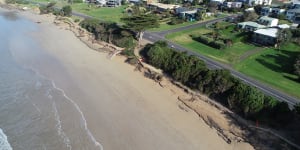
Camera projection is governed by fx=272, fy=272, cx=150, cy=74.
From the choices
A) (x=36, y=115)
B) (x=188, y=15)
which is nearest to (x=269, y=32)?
(x=188, y=15)

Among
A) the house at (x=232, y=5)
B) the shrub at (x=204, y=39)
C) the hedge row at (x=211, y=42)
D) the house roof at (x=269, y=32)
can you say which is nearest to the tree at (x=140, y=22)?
the shrub at (x=204, y=39)

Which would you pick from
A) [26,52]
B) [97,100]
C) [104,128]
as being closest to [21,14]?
[26,52]

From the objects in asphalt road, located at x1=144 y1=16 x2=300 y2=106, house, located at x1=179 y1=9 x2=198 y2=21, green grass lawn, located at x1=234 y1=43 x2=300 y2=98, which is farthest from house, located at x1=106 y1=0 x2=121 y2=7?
green grass lawn, located at x1=234 y1=43 x2=300 y2=98

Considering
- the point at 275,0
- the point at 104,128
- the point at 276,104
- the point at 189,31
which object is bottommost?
the point at 104,128

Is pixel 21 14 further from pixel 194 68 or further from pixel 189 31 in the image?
pixel 194 68

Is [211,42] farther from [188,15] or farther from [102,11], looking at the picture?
[102,11]
